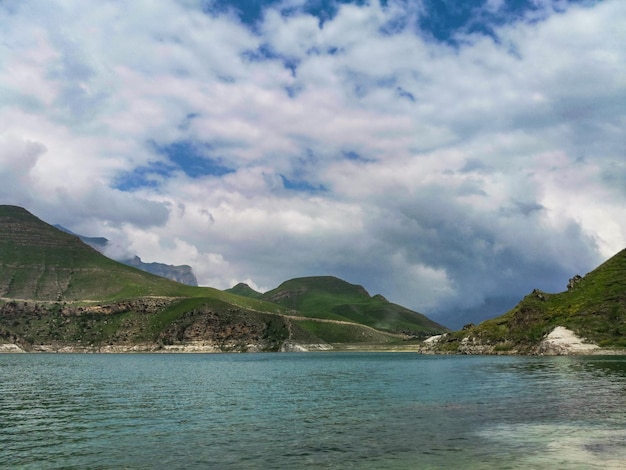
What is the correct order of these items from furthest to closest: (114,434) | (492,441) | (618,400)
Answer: (618,400) < (114,434) < (492,441)

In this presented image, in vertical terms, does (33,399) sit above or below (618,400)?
below

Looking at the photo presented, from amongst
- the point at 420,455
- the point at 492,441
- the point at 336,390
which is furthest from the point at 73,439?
the point at 336,390

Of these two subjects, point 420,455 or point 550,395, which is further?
point 550,395

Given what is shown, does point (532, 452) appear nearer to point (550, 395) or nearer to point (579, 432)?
point (579, 432)

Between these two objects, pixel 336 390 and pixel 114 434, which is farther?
pixel 336 390

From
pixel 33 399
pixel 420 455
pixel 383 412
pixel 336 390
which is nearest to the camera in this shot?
pixel 420 455

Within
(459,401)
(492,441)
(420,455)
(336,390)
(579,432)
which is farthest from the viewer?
(336,390)

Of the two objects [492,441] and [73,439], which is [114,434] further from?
[492,441]

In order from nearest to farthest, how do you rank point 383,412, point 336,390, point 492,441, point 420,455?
1. point 420,455
2. point 492,441
3. point 383,412
4. point 336,390

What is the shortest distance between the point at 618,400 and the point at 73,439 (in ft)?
199

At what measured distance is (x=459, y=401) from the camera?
64188mm

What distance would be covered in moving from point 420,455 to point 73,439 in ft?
95.1

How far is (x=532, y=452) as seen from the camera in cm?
3403

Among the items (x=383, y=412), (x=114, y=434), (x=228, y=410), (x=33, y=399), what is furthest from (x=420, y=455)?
(x=33, y=399)
